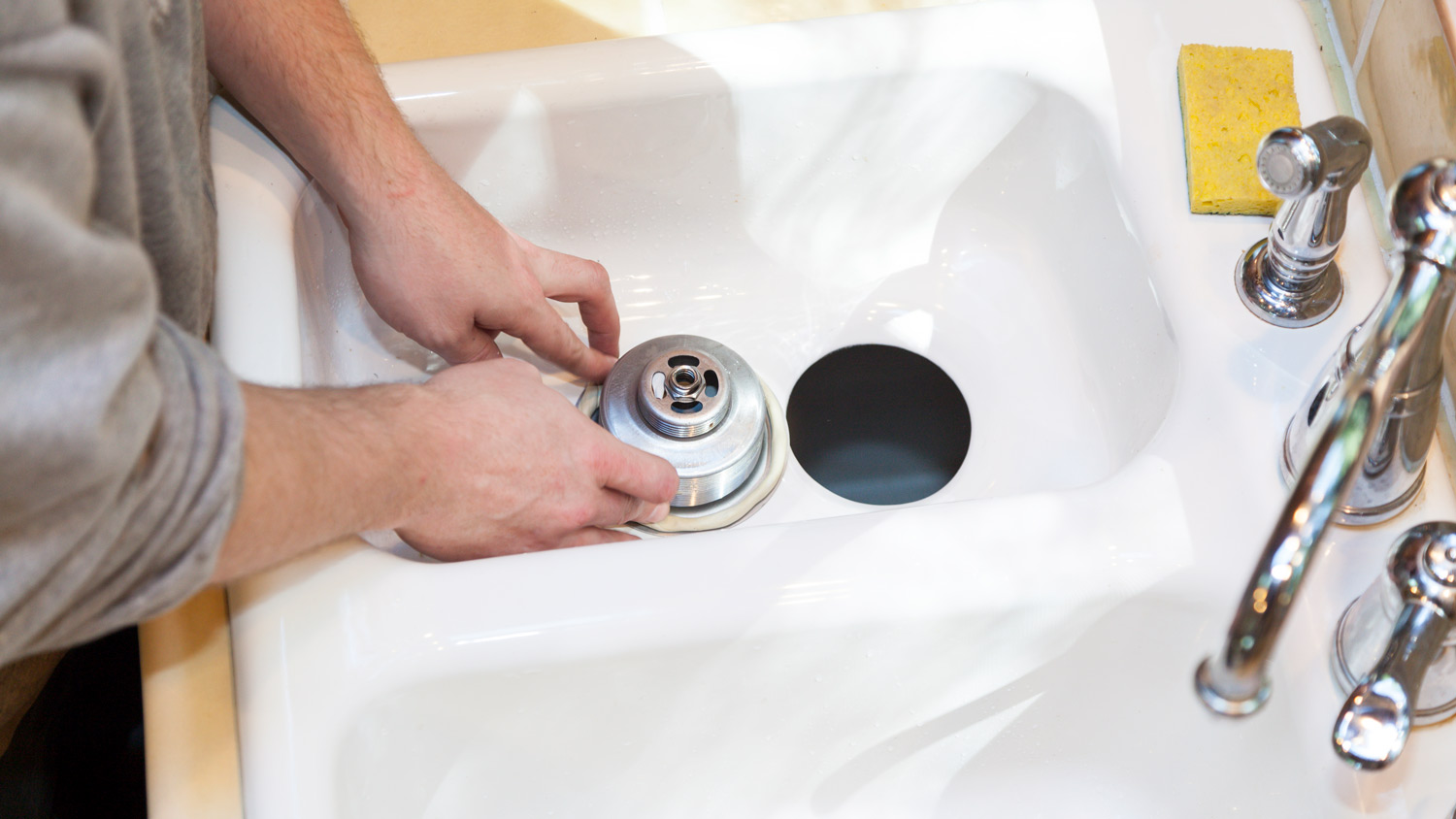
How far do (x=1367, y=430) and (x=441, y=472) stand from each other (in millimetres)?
390

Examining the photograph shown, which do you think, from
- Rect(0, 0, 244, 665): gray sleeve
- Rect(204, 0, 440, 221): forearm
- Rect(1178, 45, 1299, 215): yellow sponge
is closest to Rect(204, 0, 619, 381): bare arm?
Rect(204, 0, 440, 221): forearm

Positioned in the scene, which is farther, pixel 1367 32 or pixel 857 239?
pixel 857 239

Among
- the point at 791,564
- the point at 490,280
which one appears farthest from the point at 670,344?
the point at 791,564

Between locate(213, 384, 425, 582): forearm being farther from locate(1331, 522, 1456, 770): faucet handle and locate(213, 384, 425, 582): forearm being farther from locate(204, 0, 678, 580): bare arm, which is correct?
locate(1331, 522, 1456, 770): faucet handle

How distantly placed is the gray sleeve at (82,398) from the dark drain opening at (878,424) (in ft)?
1.37

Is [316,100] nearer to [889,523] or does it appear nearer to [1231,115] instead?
[889,523]

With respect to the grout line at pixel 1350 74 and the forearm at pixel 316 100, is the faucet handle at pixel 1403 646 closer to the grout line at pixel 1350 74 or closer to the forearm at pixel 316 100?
the grout line at pixel 1350 74

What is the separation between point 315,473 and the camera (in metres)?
0.44

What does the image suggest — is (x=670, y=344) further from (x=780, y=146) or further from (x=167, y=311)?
(x=167, y=311)

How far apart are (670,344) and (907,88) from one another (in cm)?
23

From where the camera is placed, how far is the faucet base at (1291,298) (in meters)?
0.56

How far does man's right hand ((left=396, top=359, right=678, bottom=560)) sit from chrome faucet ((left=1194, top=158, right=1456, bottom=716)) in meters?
0.33

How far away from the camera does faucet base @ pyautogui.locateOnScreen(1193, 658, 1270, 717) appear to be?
1.12ft

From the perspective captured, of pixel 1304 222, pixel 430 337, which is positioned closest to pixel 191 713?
pixel 430 337
